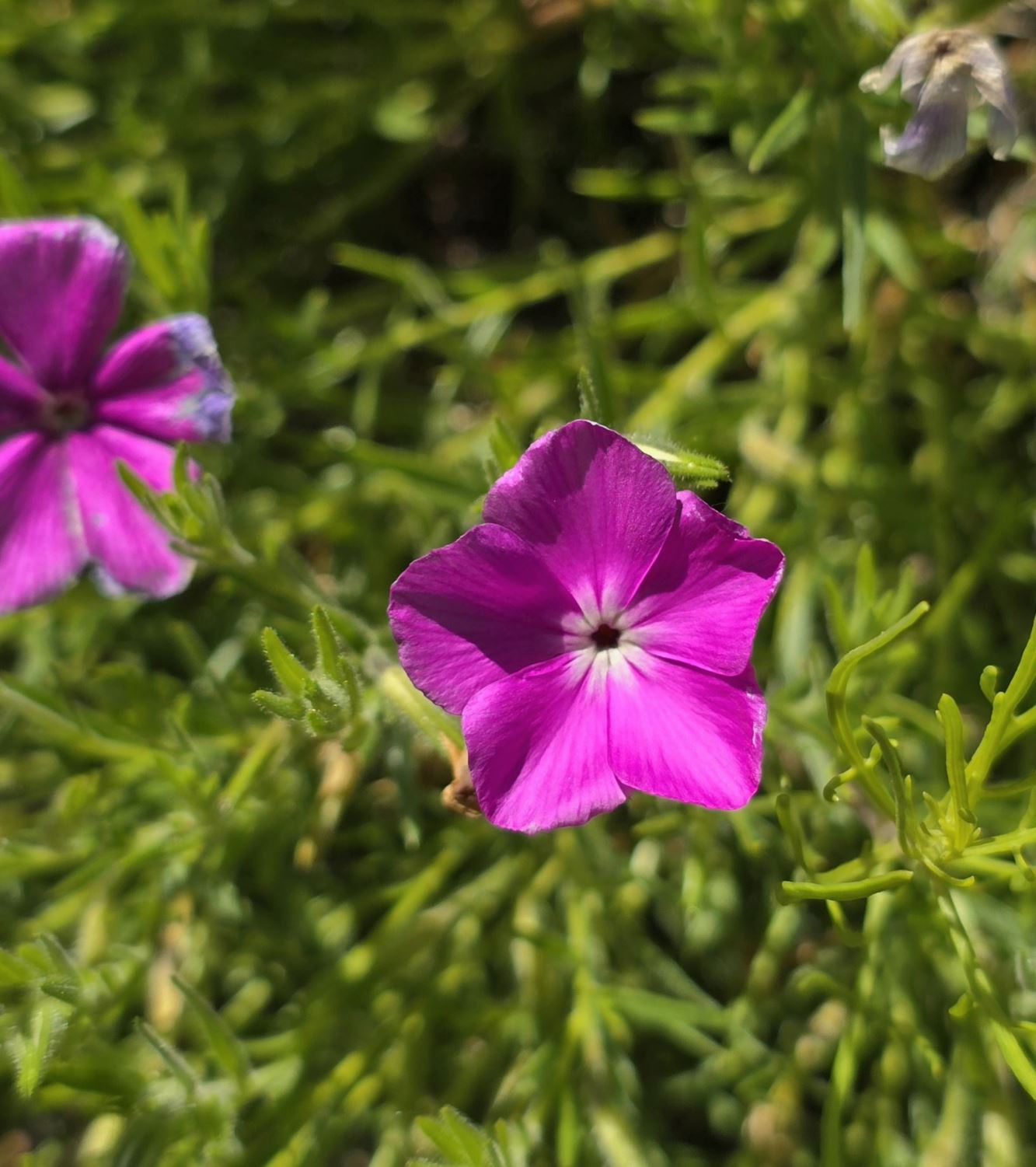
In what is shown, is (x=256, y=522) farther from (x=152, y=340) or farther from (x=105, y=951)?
(x=105, y=951)

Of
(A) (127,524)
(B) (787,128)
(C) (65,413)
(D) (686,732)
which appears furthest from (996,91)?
(C) (65,413)

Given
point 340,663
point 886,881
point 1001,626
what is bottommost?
point 1001,626

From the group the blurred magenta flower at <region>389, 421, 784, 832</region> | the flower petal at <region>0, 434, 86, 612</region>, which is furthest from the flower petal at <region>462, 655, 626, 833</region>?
the flower petal at <region>0, 434, 86, 612</region>

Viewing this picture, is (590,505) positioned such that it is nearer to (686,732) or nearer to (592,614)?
(592,614)

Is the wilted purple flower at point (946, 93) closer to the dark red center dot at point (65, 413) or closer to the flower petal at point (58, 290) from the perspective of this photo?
the flower petal at point (58, 290)

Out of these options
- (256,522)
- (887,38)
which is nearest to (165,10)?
(256,522)
